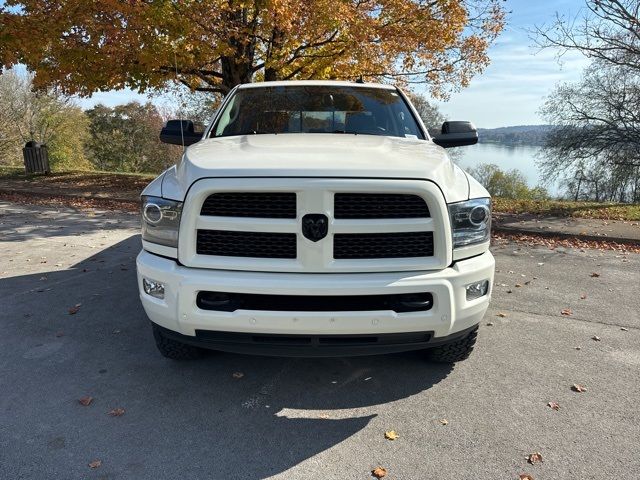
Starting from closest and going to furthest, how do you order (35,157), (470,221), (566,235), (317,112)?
(470,221) → (317,112) → (566,235) → (35,157)

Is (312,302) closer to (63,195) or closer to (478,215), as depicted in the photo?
(478,215)

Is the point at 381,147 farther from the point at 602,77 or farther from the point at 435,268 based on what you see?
the point at 602,77

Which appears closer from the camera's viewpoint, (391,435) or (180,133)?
(391,435)

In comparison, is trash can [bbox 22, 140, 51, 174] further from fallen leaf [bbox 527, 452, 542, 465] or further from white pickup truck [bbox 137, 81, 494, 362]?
fallen leaf [bbox 527, 452, 542, 465]

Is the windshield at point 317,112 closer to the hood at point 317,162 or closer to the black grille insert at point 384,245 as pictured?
the hood at point 317,162

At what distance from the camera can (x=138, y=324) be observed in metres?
4.13

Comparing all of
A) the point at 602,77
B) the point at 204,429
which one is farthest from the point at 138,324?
the point at 602,77

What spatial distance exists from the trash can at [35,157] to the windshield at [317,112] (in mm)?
14047

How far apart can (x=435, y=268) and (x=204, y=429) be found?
1.57 meters

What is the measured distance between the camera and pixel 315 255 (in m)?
2.63

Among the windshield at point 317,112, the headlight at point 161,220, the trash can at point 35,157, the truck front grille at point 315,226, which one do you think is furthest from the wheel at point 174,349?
the trash can at point 35,157

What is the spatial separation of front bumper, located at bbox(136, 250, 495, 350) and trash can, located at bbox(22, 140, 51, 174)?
15.7 m

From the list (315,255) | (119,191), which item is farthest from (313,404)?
(119,191)

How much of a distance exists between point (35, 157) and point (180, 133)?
1408 centimetres
